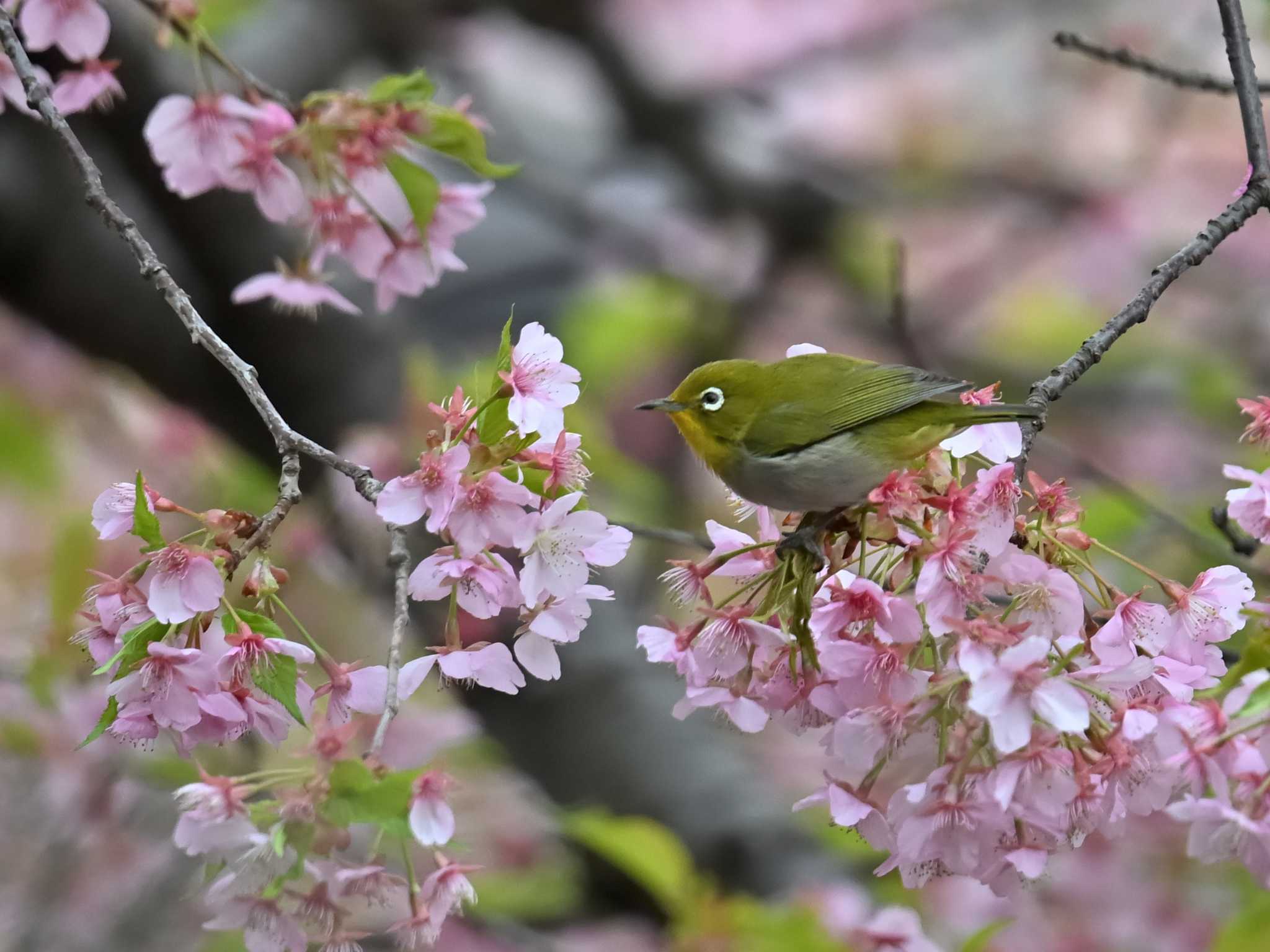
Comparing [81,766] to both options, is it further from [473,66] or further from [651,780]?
[473,66]

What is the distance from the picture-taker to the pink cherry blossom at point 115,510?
149 cm

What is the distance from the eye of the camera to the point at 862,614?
1503mm

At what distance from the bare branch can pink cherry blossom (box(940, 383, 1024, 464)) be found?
47 cm

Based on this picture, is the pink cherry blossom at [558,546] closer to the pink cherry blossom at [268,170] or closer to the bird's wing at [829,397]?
the bird's wing at [829,397]

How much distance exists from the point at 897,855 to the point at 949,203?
5.69m

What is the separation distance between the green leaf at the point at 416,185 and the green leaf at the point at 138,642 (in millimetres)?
929

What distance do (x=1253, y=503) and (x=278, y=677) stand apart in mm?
1204

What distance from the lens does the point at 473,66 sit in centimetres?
631

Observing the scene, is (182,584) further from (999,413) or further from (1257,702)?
(1257,702)

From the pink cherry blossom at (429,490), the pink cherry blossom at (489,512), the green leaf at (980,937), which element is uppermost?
the pink cherry blossom at (429,490)

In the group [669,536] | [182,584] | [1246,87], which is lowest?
[669,536]

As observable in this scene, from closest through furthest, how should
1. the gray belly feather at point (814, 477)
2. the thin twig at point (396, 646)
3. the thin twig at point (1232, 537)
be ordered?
the thin twig at point (396, 646), the gray belly feather at point (814, 477), the thin twig at point (1232, 537)

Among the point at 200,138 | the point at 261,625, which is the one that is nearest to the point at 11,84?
the point at 200,138

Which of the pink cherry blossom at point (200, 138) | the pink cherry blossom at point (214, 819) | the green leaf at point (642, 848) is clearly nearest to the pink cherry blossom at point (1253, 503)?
the pink cherry blossom at point (214, 819)
